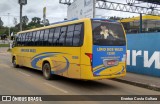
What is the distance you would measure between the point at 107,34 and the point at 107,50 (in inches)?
25.3

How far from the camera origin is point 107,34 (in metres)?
11.8

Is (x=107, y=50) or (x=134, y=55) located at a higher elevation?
(x=107, y=50)

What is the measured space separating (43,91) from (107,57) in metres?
2.82

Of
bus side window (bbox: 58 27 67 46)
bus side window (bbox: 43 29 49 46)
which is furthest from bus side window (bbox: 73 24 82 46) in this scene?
bus side window (bbox: 43 29 49 46)

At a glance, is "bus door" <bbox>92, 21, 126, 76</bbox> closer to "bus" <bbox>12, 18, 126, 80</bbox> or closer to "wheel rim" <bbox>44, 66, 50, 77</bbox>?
"bus" <bbox>12, 18, 126, 80</bbox>

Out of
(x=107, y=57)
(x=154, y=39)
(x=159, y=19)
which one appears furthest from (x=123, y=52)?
(x=159, y=19)

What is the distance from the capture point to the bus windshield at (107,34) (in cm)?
1152

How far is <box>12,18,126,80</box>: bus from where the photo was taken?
1130cm

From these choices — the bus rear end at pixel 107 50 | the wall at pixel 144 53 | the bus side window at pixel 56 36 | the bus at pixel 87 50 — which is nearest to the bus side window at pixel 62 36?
the bus at pixel 87 50

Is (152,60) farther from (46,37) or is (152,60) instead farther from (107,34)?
(46,37)

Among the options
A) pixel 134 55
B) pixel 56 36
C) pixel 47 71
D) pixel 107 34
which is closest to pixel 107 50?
pixel 107 34

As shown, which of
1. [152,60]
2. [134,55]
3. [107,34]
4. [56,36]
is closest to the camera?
[107,34]

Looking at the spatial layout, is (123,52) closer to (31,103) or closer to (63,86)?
(63,86)

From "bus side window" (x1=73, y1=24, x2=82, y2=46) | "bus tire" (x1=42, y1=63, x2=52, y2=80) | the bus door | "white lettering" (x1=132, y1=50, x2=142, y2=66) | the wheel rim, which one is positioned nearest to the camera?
the bus door
